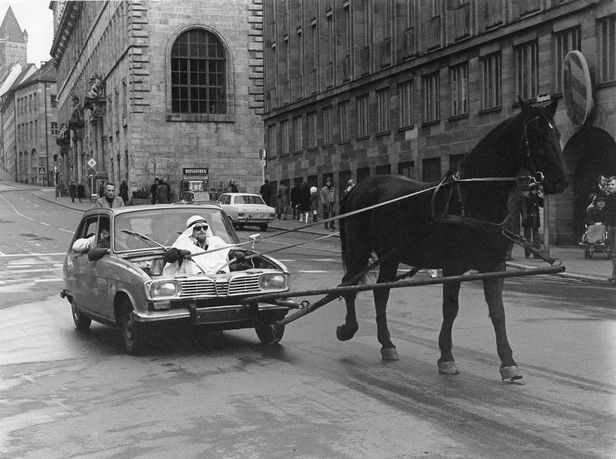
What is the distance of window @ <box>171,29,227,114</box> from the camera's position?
64438 mm

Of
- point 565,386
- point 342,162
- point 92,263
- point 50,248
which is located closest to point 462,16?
point 342,162

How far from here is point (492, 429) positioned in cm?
621

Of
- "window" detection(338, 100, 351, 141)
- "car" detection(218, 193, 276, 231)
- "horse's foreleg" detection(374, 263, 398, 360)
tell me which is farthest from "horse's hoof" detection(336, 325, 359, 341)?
"window" detection(338, 100, 351, 141)

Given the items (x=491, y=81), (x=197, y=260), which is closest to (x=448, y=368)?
(x=197, y=260)

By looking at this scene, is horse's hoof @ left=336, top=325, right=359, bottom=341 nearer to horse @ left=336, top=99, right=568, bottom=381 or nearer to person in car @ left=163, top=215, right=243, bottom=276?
horse @ left=336, top=99, right=568, bottom=381

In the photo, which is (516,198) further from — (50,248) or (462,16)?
(462,16)

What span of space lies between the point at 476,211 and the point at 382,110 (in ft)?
107

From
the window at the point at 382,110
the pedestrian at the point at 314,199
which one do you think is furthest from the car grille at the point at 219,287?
the pedestrian at the point at 314,199

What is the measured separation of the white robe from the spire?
183853 mm

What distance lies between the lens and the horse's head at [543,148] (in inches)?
291

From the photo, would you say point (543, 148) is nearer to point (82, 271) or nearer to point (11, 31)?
point (82, 271)

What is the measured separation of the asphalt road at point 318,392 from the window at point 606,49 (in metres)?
13.6

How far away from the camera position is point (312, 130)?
48.5m

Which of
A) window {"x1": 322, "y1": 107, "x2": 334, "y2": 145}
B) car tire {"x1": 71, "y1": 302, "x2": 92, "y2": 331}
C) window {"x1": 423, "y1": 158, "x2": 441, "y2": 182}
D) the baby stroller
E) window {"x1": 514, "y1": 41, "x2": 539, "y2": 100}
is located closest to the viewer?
car tire {"x1": 71, "y1": 302, "x2": 92, "y2": 331}
